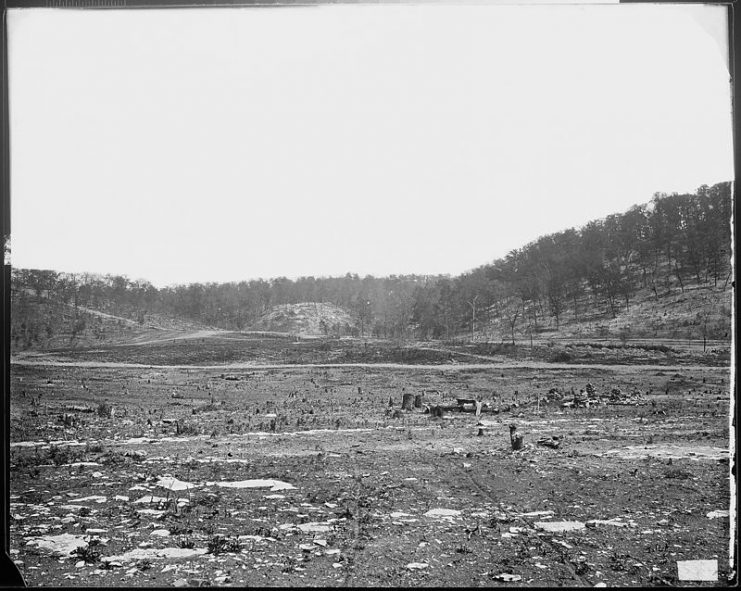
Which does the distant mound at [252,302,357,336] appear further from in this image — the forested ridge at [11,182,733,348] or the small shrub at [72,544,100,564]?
the small shrub at [72,544,100,564]

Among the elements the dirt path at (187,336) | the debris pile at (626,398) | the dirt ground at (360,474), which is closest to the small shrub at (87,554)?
the dirt ground at (360,474)

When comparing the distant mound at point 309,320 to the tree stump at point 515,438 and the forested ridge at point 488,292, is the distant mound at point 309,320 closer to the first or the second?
the forested ridge at point 488,292

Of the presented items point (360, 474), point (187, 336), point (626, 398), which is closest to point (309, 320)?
point (187, 336)

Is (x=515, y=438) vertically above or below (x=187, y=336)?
below

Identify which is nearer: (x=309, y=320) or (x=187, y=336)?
(x=309, y=320)

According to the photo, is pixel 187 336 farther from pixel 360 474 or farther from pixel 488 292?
pixel 488 292

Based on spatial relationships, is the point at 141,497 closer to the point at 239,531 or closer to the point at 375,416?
the point at 239,531

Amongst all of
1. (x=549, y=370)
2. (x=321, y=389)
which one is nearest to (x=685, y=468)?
(x=549, y=370)
